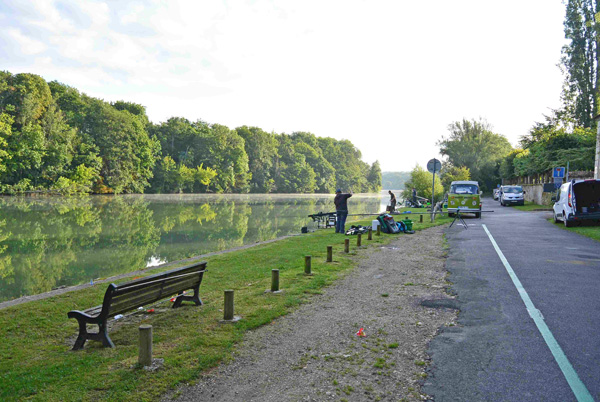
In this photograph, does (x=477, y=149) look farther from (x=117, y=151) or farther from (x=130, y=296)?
(x=130, y=296)

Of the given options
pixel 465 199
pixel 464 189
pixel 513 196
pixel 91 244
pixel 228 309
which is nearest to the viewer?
pixel 228 309

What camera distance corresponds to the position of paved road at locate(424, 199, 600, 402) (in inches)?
167

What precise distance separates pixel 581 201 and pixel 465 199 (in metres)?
8.38

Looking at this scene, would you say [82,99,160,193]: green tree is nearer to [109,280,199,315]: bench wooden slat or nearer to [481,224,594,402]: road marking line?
[109,280,199,315]: bench wooden slat

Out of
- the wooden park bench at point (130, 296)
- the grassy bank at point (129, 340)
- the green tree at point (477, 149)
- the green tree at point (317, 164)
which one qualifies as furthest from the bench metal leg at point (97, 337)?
the green tree at point (317, 164)

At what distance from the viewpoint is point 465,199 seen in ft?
90.2

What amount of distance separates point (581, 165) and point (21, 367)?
1691 inches

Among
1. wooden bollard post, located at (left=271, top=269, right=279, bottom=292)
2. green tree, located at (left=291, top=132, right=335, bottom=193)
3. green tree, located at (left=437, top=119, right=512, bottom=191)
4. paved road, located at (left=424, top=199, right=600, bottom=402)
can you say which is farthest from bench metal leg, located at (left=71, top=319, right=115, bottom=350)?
green tree, located at (left=291, top=132, right=335, bottom=193)

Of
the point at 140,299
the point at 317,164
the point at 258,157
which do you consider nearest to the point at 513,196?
the point at 140,299

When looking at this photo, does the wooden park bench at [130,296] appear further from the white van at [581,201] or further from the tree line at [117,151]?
the tree line at [117,151]

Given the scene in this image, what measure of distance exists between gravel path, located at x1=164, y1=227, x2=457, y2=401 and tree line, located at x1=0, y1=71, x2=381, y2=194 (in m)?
63.7

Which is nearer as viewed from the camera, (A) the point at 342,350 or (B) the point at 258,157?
(A) the point at 342,350

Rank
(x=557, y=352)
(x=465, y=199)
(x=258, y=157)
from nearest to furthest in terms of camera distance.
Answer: (x=557, y=352) → (x=465, y=199) → (x=258, y=157)

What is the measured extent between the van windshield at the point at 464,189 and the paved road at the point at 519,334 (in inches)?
633
